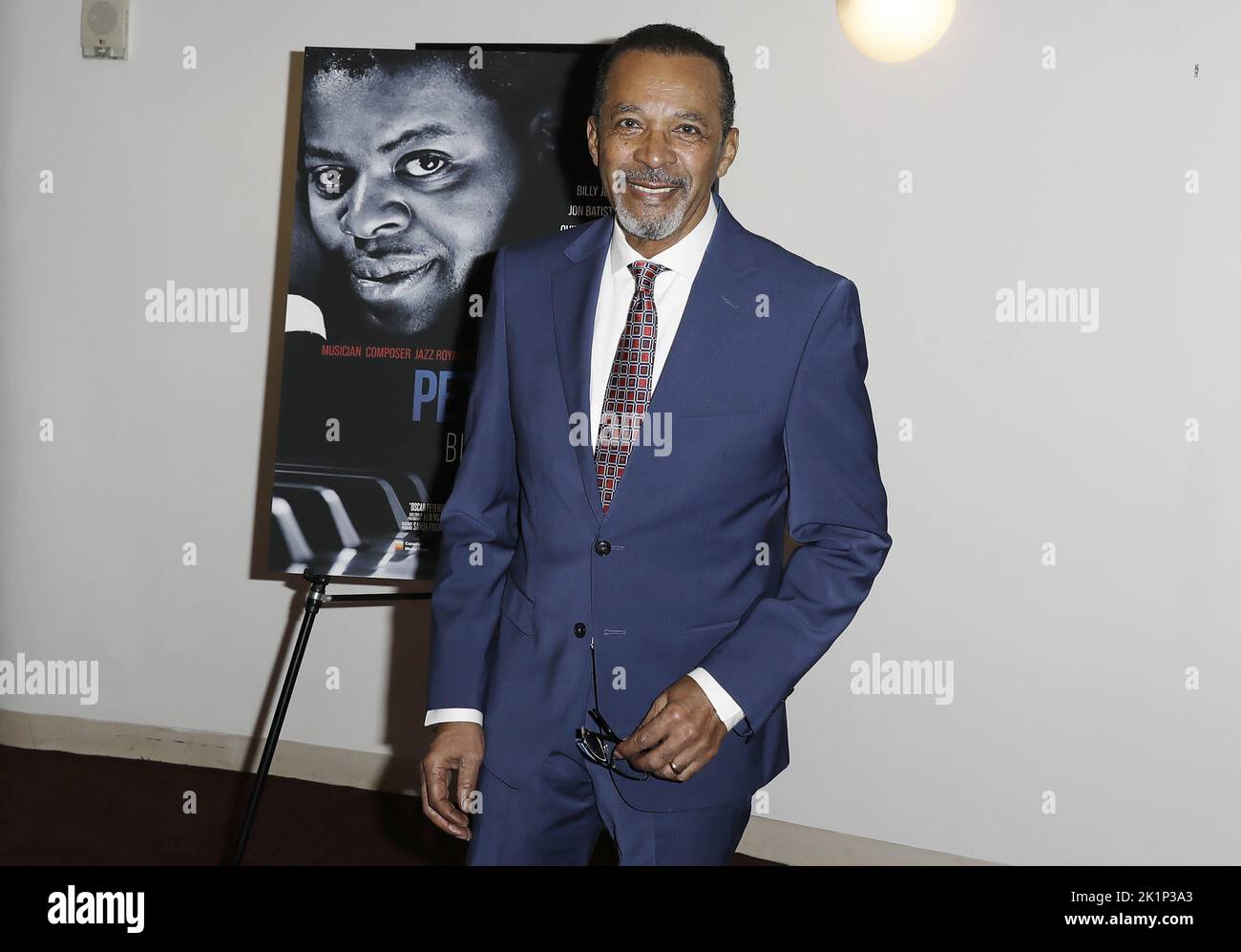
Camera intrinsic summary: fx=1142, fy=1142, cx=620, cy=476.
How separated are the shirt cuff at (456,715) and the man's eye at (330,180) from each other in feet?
5.42

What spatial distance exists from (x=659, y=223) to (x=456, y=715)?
761 millimetres

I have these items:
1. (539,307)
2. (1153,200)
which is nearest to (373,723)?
(539,307)

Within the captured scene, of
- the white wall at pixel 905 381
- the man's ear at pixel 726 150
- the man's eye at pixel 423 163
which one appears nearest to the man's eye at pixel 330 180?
the man's eye at pixel 423 163

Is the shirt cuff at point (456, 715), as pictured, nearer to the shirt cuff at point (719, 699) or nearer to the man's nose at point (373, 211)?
the shirt cuff at point (719, 699)

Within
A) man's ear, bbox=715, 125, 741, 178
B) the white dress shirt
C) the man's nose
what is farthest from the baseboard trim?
man's ear, bbox=715, 125, 741, 178

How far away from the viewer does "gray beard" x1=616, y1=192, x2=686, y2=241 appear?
1.63 m

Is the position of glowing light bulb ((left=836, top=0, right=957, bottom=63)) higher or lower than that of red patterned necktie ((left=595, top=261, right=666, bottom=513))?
higher

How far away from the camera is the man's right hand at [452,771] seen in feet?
5.24

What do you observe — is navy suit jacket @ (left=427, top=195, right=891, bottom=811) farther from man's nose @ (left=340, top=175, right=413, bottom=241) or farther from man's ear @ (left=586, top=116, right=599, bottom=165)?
man's nose @ (left=340, top=175, right=413, bottom=241)

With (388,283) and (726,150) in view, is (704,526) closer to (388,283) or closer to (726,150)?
(726,150)

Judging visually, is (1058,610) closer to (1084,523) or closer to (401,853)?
(1084,523)

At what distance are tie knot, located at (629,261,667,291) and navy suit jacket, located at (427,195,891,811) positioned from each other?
8 centimetres

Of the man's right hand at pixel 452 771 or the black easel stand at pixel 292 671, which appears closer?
the man's right hand at pixel 452 771

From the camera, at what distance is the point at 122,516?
13.4 feet
